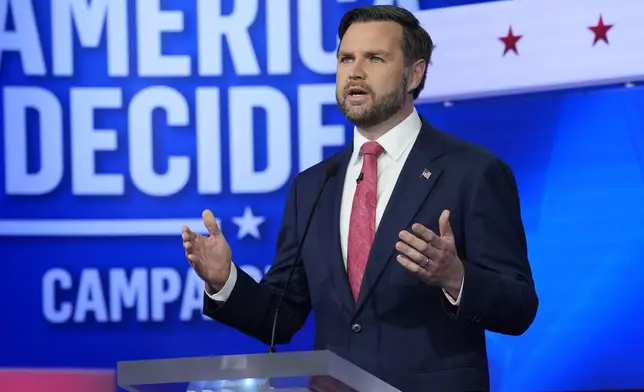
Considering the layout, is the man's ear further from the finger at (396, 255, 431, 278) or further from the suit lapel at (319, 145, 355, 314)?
the finger at (396, 255, 431, 278)

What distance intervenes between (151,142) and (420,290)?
68.1 inches

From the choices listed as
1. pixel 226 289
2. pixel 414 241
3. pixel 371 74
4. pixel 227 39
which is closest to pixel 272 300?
pixel 226 289

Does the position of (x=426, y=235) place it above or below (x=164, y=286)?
above

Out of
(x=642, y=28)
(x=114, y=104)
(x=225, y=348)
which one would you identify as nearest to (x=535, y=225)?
(x=642, y=28)

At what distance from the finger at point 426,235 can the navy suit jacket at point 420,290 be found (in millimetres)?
346

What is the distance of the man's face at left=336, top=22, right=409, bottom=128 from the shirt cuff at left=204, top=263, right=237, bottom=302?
1.60ft

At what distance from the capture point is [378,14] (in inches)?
110

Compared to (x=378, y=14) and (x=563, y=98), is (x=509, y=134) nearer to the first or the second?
(x=563, y=98)

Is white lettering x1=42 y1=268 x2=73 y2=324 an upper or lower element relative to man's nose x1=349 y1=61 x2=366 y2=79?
lower

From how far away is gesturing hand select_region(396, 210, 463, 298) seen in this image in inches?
80.0

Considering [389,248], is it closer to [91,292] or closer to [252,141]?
[252,141]

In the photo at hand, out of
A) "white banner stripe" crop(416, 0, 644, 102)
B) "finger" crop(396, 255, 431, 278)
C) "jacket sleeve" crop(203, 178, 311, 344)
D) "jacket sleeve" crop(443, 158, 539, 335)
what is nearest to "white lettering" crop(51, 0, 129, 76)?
"white banner stripe" crop(416, 0, 644, 102)

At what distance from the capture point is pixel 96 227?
395cm

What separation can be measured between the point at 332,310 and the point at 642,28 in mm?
1735
